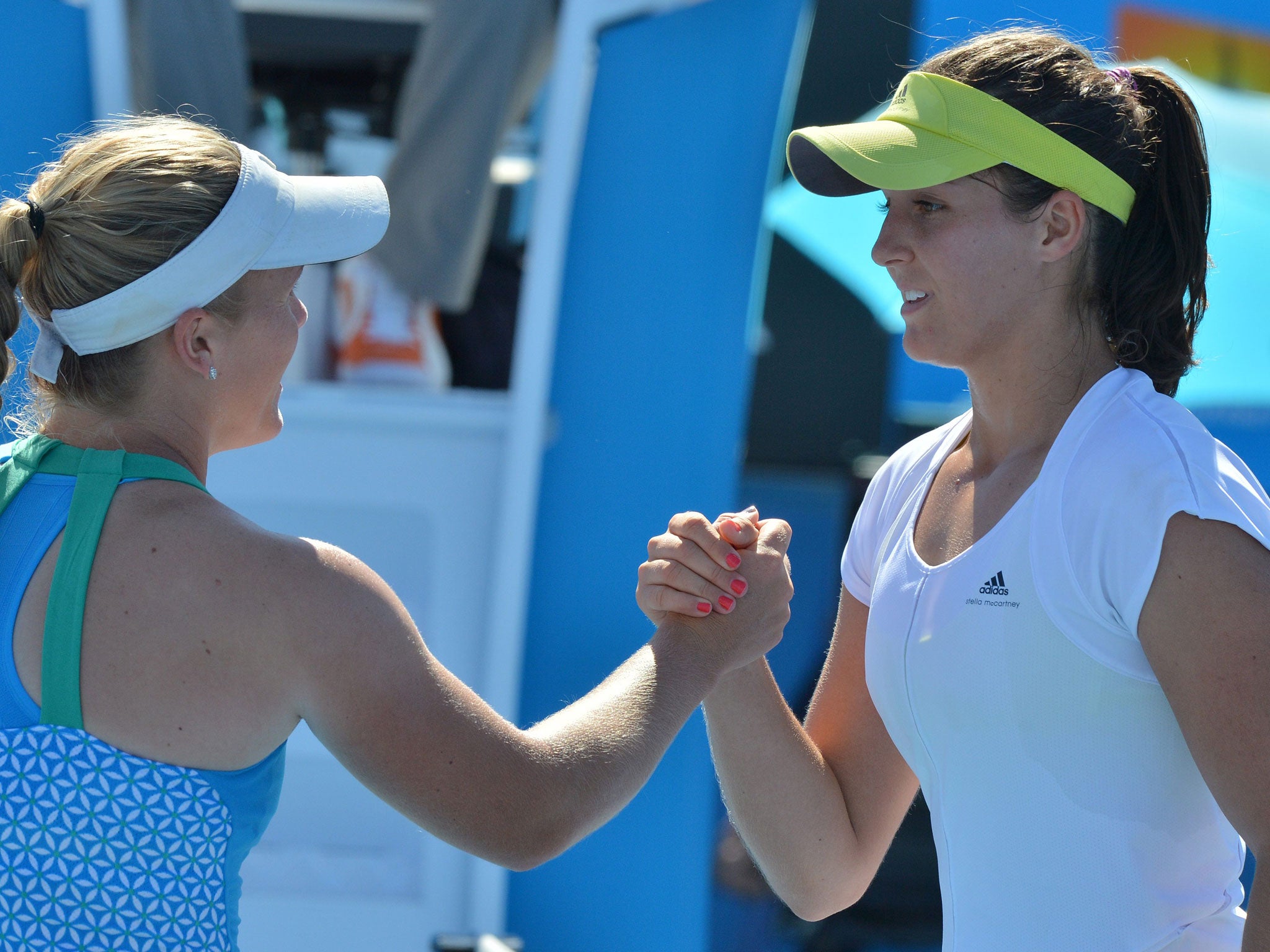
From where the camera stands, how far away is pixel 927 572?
1.61 meters

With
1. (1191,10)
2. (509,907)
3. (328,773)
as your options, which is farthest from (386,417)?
(1191,10)

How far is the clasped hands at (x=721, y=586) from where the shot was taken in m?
1.81

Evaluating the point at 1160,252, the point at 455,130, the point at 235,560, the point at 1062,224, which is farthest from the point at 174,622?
the point at 455,130

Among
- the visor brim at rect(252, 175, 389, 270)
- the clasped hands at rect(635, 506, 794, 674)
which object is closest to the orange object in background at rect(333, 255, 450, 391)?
the clasped hands at rect(635, 506, 794, 674)

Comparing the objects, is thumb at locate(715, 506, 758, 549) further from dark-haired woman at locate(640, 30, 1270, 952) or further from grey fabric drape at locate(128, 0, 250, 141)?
grey fabric drape at locate(128, 0, 250, 141)

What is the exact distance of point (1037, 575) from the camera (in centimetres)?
144

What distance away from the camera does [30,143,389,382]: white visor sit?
4.53 ft

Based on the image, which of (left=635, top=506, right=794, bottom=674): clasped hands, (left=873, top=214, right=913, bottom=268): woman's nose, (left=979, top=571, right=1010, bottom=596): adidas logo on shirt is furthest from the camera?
(left=635, top=506, right=794, bottom=674): clasped hands

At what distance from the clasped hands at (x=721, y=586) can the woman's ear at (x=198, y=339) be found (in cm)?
69

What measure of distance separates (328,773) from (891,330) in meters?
3.50

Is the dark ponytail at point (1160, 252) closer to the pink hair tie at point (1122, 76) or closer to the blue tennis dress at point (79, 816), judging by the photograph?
the pink hair tie at point (1122, 76)

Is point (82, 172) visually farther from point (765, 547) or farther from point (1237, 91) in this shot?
point (1237, 91)

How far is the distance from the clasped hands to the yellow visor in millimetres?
556

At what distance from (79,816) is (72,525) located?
296 mm
